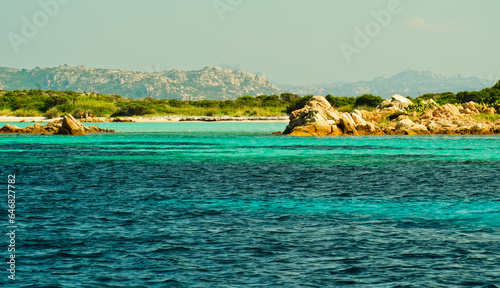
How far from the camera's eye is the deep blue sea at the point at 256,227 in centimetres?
1320

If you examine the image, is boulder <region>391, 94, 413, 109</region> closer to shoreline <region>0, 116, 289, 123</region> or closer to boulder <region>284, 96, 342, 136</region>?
boulder <region>284, 96, 342, 136</region>

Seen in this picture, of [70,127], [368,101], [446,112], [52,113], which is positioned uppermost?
[368,101]

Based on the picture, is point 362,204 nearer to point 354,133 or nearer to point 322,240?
point 322,240

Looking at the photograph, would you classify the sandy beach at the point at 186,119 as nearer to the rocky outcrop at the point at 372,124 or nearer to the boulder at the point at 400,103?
the boulder at the point at 400,103

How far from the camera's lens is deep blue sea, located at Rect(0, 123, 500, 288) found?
13.2 metres

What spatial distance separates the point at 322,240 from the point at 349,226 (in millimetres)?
2257

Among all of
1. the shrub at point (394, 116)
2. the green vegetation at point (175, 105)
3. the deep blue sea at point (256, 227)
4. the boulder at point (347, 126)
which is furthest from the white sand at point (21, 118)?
the deep blue sea at point (256, 227)

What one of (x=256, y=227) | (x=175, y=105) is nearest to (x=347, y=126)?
(x=256, y=227)

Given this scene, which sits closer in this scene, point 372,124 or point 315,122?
point 315,122

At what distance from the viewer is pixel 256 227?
716 inches

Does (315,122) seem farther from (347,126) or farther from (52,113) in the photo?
(52,113)

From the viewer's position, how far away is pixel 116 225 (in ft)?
60.3

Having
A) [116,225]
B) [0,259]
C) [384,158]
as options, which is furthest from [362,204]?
[384,158]

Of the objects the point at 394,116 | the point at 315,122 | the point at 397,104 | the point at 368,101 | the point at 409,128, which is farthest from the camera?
the point at 368,101
